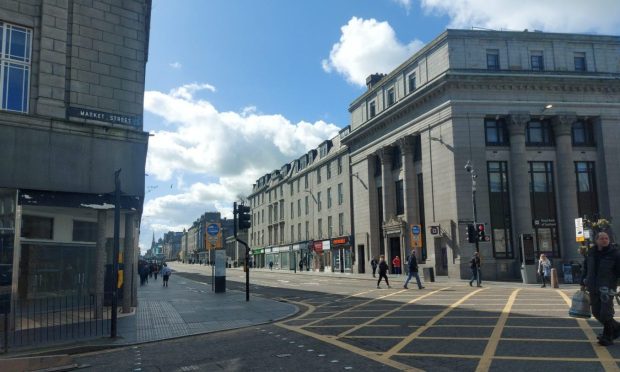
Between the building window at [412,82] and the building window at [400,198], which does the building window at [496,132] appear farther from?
the building window at [400,198]

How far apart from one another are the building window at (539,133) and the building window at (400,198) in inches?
437

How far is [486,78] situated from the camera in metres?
34.5


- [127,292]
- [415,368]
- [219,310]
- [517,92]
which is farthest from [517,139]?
[415,368]

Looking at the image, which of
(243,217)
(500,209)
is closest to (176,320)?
(243,217)

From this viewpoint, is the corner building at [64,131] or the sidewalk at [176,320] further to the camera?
the corner building at [64,131]

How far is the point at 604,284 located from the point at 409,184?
32.5 metres

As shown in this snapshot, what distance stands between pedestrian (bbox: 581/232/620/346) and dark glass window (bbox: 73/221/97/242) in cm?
1690

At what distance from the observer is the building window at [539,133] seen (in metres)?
36.1

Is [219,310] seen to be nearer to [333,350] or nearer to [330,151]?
[333,350]

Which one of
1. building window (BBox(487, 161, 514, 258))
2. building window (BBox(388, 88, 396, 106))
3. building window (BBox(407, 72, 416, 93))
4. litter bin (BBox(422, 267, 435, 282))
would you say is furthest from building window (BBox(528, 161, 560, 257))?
building window (BBox(388, 88, 396, 106))

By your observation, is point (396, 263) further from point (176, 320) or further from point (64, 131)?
point (64, 131)

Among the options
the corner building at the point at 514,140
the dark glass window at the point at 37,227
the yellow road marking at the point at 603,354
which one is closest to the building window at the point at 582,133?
the corner building at the point at 514,140

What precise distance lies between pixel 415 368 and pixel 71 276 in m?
14.9

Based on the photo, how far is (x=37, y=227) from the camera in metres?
15.9
